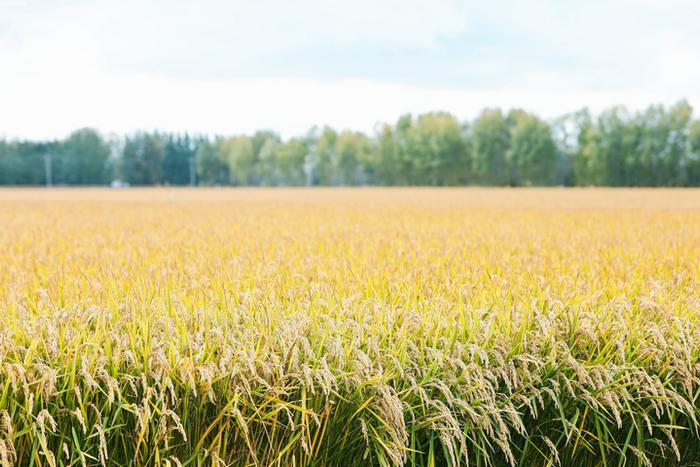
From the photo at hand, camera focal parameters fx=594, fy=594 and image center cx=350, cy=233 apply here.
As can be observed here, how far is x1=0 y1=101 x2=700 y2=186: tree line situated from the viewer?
3310 inches

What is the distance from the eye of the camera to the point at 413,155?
337 feet

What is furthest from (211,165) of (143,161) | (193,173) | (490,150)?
(490,150)

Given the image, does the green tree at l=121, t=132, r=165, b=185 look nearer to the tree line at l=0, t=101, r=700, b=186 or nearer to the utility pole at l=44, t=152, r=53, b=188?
the tree line at l=0, t=101, r=700, b=186

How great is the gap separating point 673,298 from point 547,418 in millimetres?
1748

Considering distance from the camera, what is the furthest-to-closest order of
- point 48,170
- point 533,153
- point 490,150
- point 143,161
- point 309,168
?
point 143,161 < point 309,168 < point 48,170 < point 490,150 < point 533,153

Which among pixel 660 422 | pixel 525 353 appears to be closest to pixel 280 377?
pixel 525 353

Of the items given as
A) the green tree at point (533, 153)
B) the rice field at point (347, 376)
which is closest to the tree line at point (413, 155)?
the green tree at point (533, 153)

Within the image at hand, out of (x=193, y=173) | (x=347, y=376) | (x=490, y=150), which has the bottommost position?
(x=347, y=376)

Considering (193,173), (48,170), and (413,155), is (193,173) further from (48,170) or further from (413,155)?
(413,155)

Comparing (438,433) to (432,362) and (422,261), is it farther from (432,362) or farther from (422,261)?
(422,261)

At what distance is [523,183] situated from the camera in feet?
300

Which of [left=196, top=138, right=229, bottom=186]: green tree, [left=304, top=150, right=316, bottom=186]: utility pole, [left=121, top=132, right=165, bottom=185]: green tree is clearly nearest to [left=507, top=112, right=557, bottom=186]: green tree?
[left=304, top=150, right=316, bottom=186]: utility pole

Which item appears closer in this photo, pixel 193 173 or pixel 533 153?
pixel 533 153

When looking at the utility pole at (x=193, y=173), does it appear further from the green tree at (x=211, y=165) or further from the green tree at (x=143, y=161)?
the green tree at (x=143, y=161)
